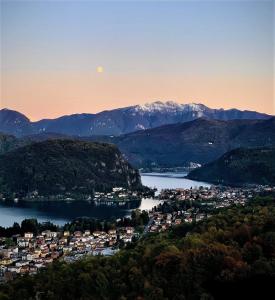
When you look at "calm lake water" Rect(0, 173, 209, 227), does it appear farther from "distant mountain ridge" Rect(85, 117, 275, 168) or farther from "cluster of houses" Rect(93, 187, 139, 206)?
"distant mountain ridge" Rect(85, 117, 275, 168)

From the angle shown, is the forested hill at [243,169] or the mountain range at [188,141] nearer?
the forested hill at [243,169]

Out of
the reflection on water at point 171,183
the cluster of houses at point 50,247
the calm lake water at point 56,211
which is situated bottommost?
the calm lake water at point 56,211

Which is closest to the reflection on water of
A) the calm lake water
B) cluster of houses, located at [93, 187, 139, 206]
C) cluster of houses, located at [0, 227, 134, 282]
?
cluster of houses, located at [93, 187, 139, 206]

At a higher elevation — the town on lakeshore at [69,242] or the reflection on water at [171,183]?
the reflection on water at [171,183]

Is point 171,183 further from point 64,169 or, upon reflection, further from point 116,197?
point 116,197

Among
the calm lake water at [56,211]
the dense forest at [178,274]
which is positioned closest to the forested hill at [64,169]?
Answer: the calm lake water at [56,211]

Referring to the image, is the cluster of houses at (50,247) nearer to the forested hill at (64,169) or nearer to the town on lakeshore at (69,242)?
the town on lakeshore at (69,242)
